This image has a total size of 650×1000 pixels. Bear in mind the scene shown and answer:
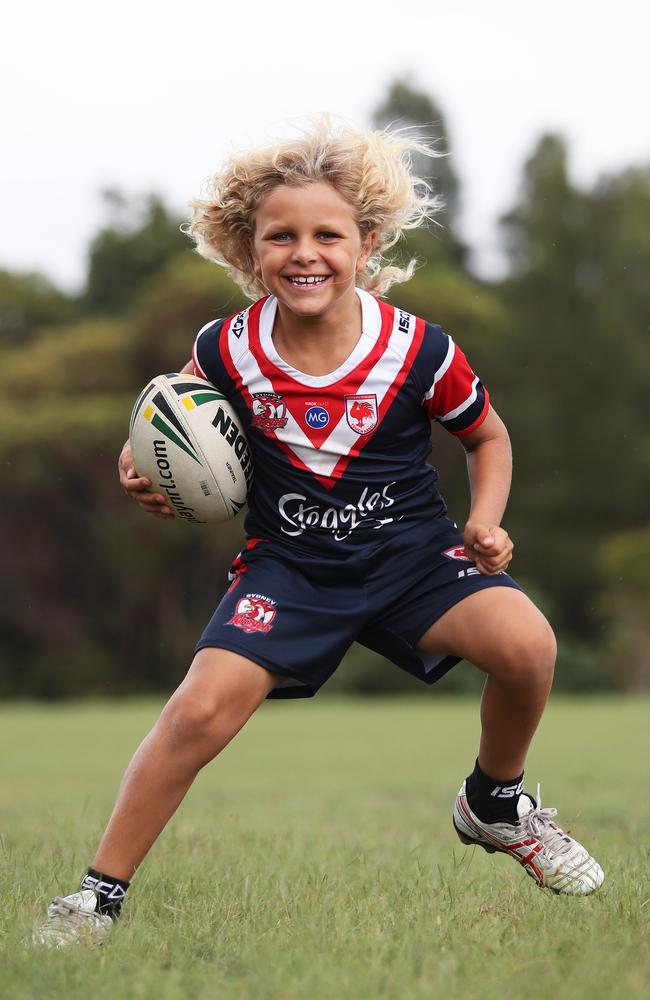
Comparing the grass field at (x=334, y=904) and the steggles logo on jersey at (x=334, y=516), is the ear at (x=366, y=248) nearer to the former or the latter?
the steggles logo on jersey at (x=334, y=516)

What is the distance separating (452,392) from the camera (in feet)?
12.0

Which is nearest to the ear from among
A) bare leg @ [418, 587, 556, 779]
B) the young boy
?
the young boy

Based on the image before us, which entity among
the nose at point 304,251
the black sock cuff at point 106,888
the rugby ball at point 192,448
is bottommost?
the black sock cuff at point 106,888

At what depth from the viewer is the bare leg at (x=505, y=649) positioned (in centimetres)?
339

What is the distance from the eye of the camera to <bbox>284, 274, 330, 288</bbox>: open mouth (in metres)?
3.54

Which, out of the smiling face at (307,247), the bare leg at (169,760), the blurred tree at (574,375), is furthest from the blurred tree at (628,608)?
the bare leg at (169,760)

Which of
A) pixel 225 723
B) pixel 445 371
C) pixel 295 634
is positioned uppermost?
pixel 445 371

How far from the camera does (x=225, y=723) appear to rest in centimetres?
326

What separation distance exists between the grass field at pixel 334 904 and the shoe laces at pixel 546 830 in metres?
0.14

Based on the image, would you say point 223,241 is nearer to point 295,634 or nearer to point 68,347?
point 295,634

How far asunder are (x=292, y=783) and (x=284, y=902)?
6.09m

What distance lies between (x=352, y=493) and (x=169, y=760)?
870mm

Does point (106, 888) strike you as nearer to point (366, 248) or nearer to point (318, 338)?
point (318, 338)

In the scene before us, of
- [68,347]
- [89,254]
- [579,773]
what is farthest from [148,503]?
[89,254]
